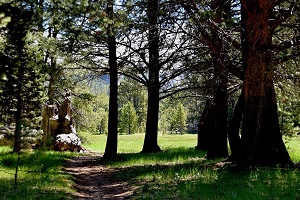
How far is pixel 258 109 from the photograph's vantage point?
9117mm

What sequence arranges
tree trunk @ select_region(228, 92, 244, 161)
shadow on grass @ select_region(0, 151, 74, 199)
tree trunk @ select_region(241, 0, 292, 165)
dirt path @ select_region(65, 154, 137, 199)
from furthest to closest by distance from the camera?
1. tree trunk @ select_region(228, 92, 244, 161)
2. tree trunk @ select_region(241, 0, 292, 165)
3. dirt path @ select_region(65, 154, 137, 199)
4. shadow on grass @ select_region(0, 151, 74, 199)

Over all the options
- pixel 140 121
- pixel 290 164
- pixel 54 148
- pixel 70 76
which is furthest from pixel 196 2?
pixel 140 121

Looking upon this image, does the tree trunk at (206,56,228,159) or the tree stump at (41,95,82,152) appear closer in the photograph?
the tree trunk at (206,56,228,159)

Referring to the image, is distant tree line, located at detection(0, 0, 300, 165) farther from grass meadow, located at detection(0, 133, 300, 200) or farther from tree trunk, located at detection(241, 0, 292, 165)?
grass meadow, located at detection(0, 133, 300, 200)

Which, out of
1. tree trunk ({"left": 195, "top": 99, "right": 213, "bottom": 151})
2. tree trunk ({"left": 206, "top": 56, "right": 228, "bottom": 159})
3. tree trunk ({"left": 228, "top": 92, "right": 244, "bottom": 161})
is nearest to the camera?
tree trunk ({"left": 228, "top": 92, "right": 244, "bottom": 161})

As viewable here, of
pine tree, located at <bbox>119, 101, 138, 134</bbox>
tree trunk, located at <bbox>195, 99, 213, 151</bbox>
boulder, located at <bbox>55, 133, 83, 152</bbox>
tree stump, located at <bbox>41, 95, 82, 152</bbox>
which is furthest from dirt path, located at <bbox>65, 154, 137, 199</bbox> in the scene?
pine tree, located at <bbox>119, 101, 138, 134</bbox>

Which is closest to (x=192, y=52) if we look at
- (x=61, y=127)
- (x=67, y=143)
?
(x=67, y=143)

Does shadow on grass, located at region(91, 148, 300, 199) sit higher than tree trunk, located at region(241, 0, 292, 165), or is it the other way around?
tree trunk, located at region(241, 0, 292, 165)

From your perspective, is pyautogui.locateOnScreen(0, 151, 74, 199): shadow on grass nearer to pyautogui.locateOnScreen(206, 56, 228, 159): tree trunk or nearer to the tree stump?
pyautogui.locateOnScreen(206, 56, 228, 159): tree trunk

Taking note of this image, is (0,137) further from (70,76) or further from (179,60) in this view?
(179,60)

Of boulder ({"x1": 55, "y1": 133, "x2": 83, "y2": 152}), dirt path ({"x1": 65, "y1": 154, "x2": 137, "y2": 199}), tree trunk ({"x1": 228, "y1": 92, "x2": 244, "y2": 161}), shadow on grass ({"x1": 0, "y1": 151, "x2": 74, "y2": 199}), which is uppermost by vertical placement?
tree trunk ({"x1": 228, "y1": 92, "x2": 244, "y2": 161})

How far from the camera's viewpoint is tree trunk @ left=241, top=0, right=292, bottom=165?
8.96 metres

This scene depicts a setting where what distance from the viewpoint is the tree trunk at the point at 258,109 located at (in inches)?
353

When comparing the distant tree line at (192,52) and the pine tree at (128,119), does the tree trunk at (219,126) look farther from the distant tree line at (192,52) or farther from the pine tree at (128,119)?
the pine tree at (128,119)
